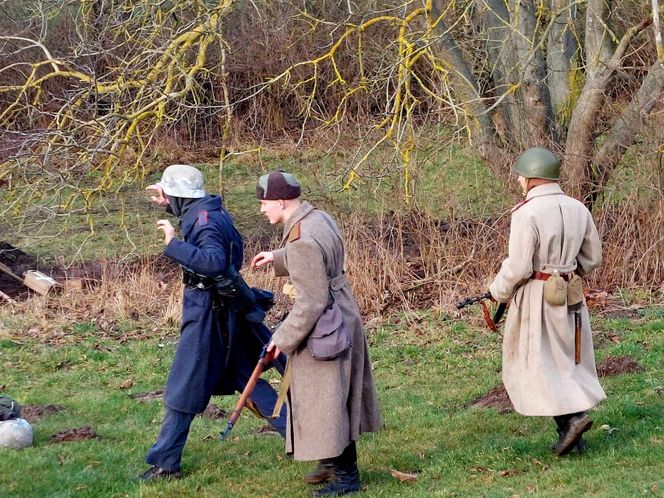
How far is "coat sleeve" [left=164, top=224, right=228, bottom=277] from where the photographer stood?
5.71 metres

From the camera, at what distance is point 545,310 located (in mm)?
5828

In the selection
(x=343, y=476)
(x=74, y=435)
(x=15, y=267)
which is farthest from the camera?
(x=15, y=267)

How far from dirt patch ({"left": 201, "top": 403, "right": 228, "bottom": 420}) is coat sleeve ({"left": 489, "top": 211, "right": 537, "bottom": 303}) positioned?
3136mm

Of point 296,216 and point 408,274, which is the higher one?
point 296,216

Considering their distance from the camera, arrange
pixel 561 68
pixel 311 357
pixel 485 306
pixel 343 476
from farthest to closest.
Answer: pixel 561 68
pixel 485 306
pixel 343 476
pixel 311 357

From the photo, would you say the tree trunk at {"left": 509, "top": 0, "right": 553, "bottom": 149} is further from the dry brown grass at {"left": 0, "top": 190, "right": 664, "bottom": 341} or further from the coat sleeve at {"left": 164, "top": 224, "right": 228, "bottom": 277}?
the coat sleeve at {"left": 164, "top": 224, "right": 228, "bottom": 277}

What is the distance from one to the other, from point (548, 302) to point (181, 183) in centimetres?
224

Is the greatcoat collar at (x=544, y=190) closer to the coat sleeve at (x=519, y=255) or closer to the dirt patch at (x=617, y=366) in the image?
the coat sleeve at (x=519, y=255)

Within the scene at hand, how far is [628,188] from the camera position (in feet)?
39.7

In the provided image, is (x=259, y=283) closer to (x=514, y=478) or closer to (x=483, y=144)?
(x=483, y=144)

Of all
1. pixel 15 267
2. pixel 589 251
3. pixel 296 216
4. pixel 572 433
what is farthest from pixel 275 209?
pixel 15 267

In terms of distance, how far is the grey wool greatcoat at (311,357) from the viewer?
5.34m

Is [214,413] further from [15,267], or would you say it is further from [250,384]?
[15,267]

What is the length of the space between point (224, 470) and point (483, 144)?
7548 millimetres
